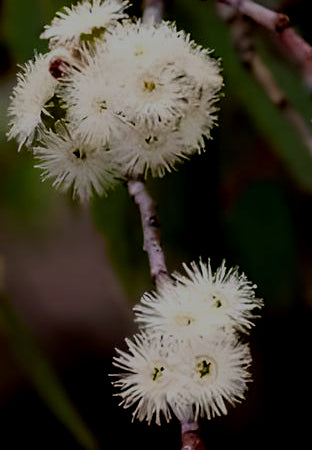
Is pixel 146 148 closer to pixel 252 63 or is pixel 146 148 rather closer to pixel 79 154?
pixel 79 154

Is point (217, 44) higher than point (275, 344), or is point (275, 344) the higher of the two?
point (217, 44)

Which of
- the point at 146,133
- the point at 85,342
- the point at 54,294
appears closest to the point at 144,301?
the point at 146,133

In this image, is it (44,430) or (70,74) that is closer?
(70,74)

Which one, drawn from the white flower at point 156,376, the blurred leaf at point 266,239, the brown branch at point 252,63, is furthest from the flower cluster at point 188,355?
the blurred leaf at point 266,239

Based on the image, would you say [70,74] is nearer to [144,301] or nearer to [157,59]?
[157,59]

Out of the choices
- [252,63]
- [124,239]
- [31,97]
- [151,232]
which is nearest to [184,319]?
[151,232]

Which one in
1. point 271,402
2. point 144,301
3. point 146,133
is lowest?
point 271,402

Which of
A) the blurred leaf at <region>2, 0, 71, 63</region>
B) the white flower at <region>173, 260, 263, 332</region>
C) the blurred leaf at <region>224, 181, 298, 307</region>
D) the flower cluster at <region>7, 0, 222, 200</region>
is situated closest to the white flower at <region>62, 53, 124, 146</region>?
the flower cluster at <region>7, 0, 222, 200</region>
